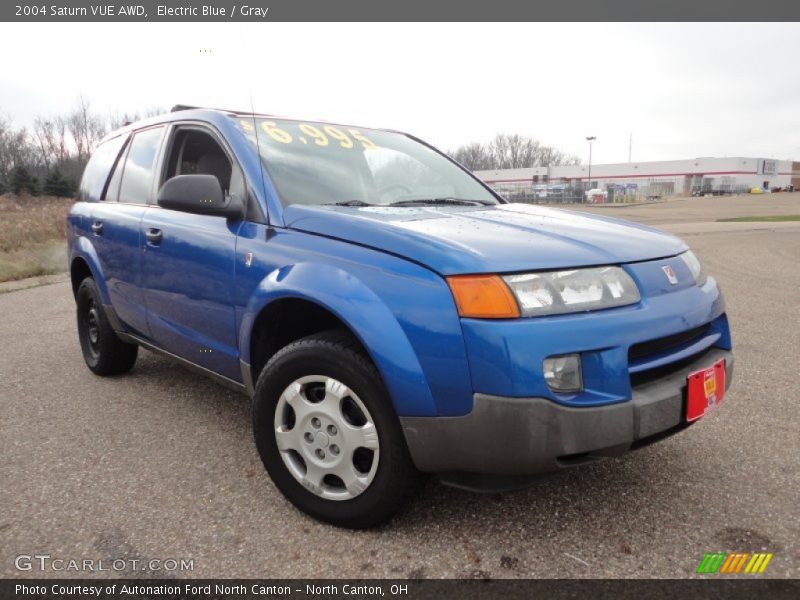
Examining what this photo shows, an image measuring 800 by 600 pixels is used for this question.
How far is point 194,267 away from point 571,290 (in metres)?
1.79

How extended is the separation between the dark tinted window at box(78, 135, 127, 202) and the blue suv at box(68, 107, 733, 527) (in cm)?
124

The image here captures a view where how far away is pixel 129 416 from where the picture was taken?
11.4 ft

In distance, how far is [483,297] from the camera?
1.88 meters

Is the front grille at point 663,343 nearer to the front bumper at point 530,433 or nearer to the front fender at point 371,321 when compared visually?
the front bumper at point 530,433

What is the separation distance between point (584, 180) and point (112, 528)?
8623cm

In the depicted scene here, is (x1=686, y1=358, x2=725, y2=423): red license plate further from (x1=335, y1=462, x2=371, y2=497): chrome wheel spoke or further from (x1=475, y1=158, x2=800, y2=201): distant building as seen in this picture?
(x1=475, y1=158, x2=800, y2=201): distant building

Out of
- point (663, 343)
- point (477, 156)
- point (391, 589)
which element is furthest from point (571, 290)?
point (477, 156)

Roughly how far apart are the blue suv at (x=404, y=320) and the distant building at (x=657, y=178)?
53.7 m

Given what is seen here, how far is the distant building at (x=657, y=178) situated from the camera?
6219 centimetres

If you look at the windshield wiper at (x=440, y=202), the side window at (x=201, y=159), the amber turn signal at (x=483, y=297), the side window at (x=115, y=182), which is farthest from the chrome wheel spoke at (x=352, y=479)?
the side window at (x=115, y=182)

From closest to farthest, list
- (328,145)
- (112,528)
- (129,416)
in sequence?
(112,528), (328,145), (129,416)

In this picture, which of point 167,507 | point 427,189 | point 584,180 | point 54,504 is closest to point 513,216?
point 427,189

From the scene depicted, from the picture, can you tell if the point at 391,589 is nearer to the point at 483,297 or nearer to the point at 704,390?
the point at 483,297

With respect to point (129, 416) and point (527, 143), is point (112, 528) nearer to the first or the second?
point (129, 416)
